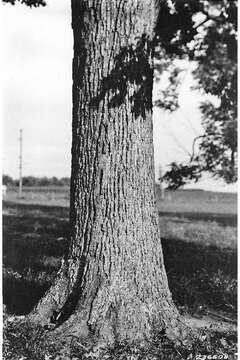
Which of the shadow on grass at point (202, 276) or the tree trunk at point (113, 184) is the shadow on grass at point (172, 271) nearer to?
the shadow on grass at point (202, 276)

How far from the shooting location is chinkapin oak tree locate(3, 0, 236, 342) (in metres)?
4.63

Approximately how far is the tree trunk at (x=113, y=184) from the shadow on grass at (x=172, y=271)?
0.59 meters

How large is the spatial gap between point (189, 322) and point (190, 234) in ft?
30.2

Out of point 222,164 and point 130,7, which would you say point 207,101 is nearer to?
point 222,164

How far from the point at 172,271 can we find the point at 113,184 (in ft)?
12.3

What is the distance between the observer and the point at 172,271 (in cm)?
792

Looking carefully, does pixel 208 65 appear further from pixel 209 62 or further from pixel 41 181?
pixel 41 181

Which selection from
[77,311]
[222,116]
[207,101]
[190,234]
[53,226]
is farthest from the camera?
[53,226]

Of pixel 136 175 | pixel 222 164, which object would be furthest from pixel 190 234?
pixel 136 175

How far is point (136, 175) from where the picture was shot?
15.6ft

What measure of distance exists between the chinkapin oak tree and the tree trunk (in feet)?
0.04

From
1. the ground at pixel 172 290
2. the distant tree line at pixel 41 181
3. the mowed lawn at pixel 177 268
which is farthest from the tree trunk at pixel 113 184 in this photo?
the distant tree line at pixel 41 181

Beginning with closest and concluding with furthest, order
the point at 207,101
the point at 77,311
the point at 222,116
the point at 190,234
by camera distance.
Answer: the point at 77,311
the point at 222,116
the point at 207,101
the point at 190,234

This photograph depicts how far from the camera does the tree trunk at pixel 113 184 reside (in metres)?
4.64
